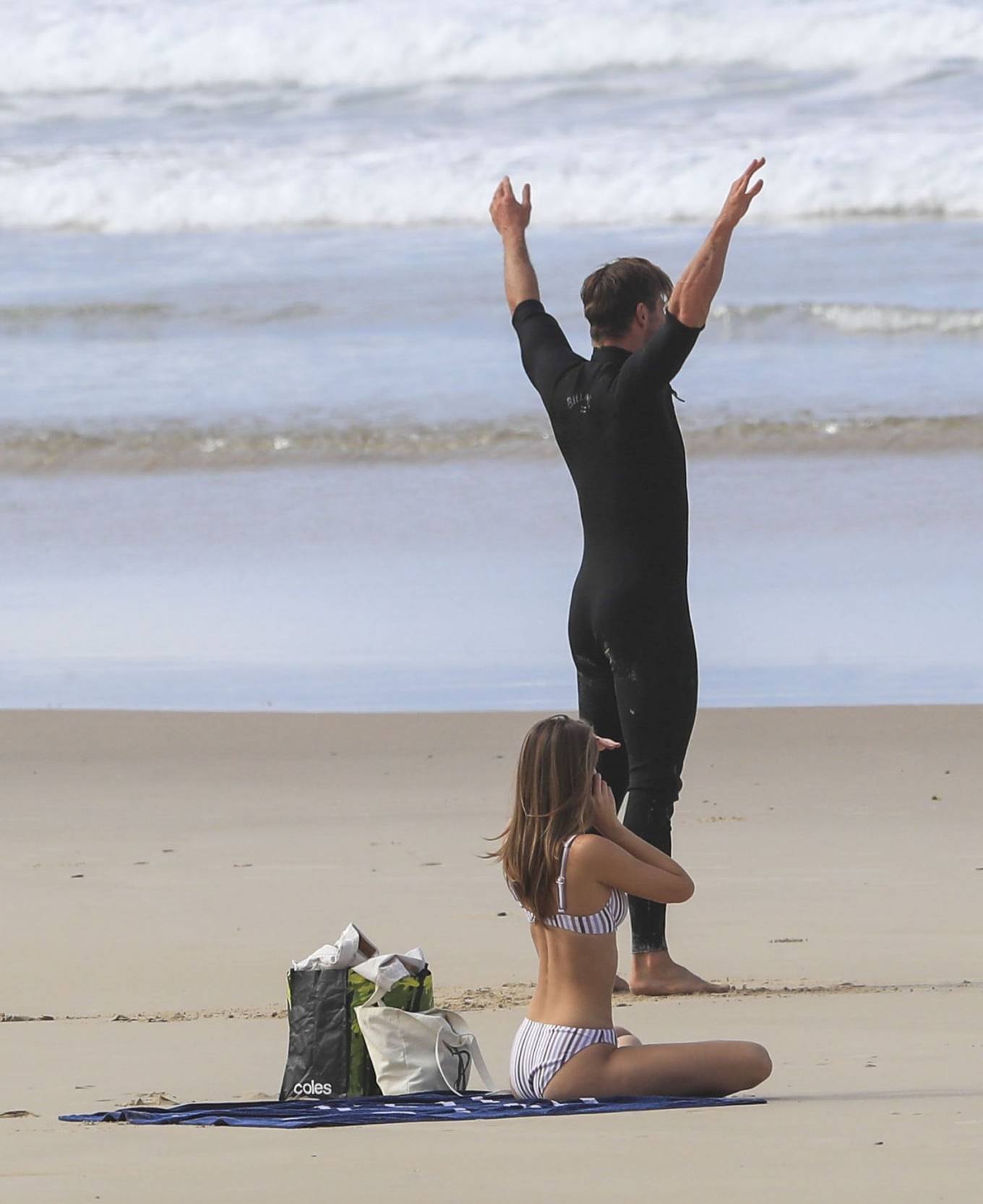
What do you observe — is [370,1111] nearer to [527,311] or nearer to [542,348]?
[542,348]

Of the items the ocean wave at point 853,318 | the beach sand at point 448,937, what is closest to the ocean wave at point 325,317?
the ocean wave at point 853,318

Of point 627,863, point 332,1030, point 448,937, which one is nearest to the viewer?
point 627,863

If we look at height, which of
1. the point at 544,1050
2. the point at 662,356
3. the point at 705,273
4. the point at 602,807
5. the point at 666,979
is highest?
the point at 705,273

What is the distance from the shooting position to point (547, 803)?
415 centimetres

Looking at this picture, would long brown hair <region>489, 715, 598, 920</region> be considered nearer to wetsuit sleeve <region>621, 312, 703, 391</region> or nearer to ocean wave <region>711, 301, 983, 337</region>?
wetsuit sleeve <region>621, 312, 703, 391</region>

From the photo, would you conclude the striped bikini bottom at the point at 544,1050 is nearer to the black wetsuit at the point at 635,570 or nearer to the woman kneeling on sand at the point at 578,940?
the woman kneeling on sand at the point at 578,940

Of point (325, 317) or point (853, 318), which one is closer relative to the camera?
point (853, 318)

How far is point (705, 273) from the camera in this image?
4.67 meters

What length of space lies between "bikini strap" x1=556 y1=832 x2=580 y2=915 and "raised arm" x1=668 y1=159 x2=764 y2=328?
1.23 meters

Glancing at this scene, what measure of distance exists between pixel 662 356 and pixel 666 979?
4.86ft

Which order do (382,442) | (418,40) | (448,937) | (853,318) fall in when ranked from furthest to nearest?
(418,40) < (853,318) < (382,442) < (448,937)

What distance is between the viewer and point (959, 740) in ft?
25.9

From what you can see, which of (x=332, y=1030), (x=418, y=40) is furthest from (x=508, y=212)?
(x=418, y=40)

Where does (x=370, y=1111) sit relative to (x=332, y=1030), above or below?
below
